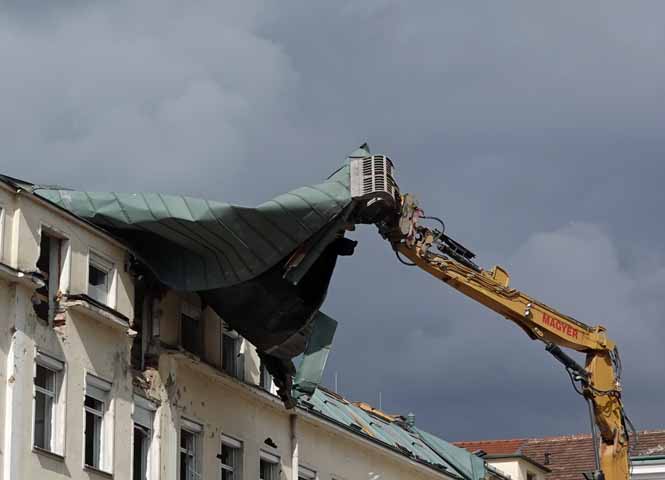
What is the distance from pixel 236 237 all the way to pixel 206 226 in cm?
75

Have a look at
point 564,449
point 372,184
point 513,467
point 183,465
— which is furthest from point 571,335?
point 564,449

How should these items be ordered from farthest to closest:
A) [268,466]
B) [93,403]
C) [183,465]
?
[268,466]
[183,465]
[93,403]

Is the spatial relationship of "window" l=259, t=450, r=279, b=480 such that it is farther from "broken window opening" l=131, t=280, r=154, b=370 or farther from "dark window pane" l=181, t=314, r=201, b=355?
"broken window opening" l=131, t=280, r=154, b=370

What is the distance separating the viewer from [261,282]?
38.7 m

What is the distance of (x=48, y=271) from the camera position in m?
34.5

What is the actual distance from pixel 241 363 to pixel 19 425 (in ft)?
37.0

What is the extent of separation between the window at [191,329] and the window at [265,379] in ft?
11.2

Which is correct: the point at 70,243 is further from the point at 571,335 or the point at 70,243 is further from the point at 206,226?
the point at 571,335

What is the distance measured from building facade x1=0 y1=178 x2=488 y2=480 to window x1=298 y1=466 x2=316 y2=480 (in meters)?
0.04

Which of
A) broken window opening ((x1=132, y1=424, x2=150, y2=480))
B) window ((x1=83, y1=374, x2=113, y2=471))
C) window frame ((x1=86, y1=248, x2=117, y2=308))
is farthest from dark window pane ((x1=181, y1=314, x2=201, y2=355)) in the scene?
window ((x1=83, y1=374, x2=113, y2=471))

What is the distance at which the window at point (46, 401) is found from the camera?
3319 cm

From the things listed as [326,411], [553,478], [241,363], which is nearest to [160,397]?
[241,363]

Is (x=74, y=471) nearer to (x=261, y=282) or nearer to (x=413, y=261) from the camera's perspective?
(x=261, y=282)

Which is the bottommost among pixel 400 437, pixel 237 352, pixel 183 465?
pixel 183 465
